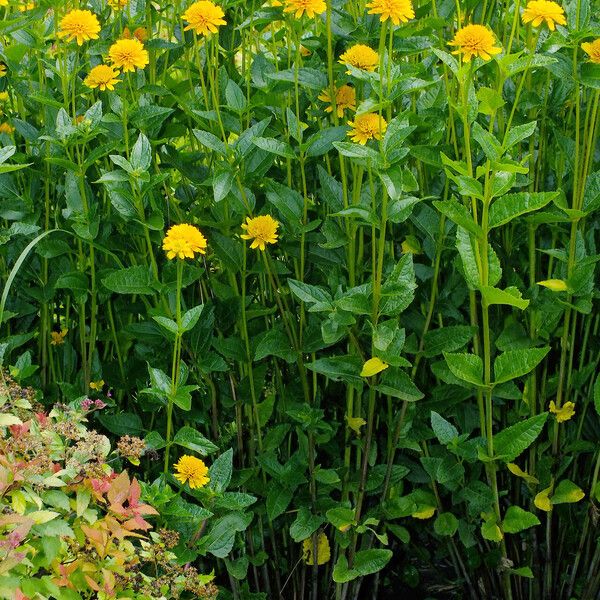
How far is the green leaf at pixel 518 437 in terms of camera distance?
214 cm

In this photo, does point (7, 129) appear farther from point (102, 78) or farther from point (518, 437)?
point (518, 437)

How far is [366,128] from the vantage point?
2064mm

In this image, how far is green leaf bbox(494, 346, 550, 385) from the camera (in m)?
2.06

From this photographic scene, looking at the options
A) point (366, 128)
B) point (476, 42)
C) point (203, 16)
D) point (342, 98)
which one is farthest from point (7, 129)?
point (476, 42)

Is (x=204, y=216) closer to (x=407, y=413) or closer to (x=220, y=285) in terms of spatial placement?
(x=220, y=285)

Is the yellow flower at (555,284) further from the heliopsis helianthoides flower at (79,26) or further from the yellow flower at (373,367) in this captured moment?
the heliopsis helianthoides flower at (79,26)

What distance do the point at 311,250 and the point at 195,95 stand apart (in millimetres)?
442

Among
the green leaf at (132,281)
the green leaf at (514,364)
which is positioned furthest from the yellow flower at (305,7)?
the green leaf at (514,364)

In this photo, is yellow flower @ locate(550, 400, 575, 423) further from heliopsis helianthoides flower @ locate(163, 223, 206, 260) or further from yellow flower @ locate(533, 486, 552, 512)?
heliopsis helianthoides flower @ locate(163, 223, 206, 260)

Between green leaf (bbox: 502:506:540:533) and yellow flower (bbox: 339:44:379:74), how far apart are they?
924mm

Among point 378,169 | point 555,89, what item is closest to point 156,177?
point 378,169

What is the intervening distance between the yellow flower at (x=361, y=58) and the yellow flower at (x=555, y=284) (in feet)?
1.74

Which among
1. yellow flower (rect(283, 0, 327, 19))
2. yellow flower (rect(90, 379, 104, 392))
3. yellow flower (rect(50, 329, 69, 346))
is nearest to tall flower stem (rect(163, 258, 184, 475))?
yellow flower (rect(90, 379, 104, 392))

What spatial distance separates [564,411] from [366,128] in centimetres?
73
